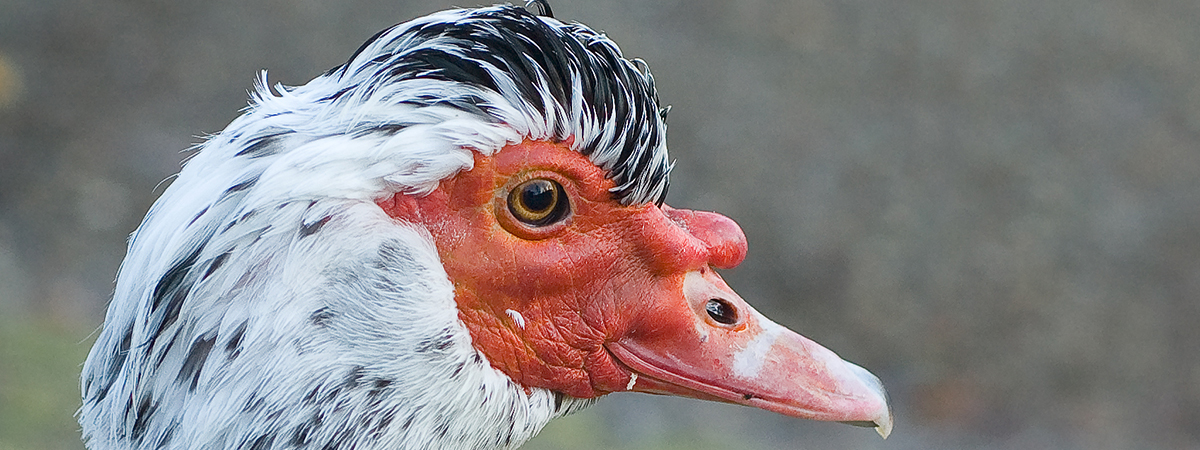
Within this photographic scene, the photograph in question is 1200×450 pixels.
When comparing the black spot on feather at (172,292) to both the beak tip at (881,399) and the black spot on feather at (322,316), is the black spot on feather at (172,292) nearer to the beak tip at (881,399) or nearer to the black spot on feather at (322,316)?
the black spot on feather at (322,316)

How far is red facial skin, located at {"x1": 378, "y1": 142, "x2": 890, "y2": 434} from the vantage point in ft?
6.12

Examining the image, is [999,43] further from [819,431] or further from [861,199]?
[819,431]

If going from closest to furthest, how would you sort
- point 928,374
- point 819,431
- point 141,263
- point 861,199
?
point 141,263
point 819,431
point 928,374
point 861,199

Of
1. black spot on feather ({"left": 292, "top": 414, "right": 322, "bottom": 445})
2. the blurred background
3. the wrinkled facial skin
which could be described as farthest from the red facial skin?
the blurred background

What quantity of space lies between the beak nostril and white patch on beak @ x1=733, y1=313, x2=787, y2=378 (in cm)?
5

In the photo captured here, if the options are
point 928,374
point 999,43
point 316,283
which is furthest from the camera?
point 999,43

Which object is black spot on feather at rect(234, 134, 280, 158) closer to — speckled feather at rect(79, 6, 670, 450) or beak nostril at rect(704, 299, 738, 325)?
speckled feather at rect(79, 6, 670, 450)

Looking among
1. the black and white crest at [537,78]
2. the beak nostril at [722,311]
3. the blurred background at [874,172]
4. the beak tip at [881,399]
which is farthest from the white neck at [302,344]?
the blurred background at [874,172]

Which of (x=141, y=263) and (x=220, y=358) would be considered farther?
(x=141, y=263)

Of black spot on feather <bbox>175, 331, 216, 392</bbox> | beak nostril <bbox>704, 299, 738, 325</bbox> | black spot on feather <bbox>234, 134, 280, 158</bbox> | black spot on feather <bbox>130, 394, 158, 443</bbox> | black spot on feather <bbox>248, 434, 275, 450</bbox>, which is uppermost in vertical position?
black spot on feather <bbox>234, 134, 280, 158</bbox>

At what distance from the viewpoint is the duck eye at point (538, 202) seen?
6.21ft

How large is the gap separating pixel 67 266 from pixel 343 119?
5691 millimetres

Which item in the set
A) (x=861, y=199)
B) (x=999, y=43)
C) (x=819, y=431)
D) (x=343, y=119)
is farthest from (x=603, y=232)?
(x=999, y=43)

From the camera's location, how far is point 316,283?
5.62 feet
